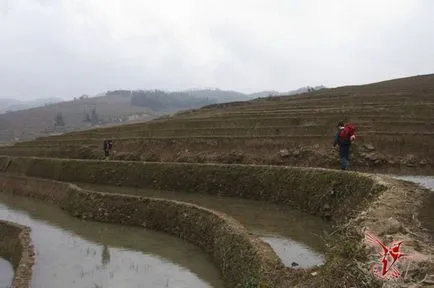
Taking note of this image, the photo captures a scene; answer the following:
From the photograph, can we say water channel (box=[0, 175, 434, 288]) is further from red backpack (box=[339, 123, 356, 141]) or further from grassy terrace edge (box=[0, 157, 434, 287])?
red backpack (box=[339, 123, 356, 141])

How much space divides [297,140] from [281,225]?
1029 cm

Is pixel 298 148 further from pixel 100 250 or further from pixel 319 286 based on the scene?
pixel 319 286

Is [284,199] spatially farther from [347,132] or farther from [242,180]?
[347,132]

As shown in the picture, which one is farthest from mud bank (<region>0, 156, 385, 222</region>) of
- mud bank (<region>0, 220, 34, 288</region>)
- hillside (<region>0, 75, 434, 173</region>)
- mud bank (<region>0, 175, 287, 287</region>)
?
mud bank (<region>0, 220, 34, 288</region>)

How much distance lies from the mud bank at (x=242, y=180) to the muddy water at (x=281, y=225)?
1.79 ft

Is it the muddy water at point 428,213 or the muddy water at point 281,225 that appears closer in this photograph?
the muddy water at point 428,213

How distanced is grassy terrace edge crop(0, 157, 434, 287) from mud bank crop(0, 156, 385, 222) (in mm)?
36

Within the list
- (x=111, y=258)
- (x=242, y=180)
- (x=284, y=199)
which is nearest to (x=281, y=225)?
(x=284, y=199)

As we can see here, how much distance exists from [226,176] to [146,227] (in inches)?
185

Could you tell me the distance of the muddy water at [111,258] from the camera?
13461 millimetres

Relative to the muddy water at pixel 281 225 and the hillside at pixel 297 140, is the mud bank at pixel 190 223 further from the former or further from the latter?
the hillside at pixel 297 140

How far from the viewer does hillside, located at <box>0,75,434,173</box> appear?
22.5 meters

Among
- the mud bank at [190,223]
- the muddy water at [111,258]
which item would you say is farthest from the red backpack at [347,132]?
the muddy water at [111,258]

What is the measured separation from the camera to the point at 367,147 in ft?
74.9
